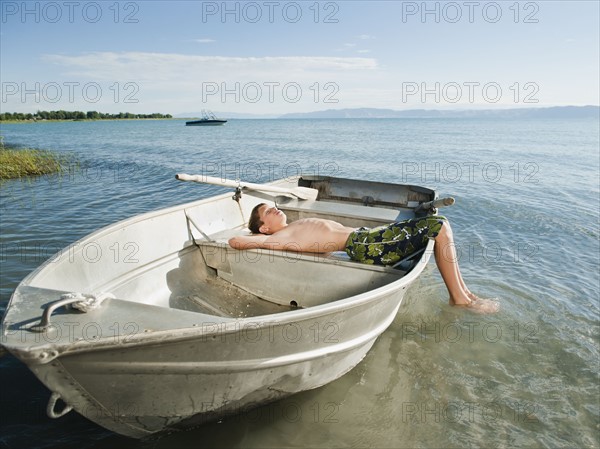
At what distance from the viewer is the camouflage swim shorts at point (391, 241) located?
4.10 meters

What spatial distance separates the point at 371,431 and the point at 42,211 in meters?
9.52

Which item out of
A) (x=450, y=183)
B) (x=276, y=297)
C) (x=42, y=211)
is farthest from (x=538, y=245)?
(x=42, y=211)

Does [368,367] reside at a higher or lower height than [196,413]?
lower

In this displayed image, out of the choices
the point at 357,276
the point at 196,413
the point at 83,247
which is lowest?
the point at 196,413

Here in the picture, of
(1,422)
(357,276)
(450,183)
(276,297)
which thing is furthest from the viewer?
(450,183)

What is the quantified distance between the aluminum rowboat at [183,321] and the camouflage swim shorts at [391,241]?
0.15 metres

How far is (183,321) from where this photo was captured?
2.30 m

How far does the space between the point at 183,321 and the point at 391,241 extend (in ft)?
8.08

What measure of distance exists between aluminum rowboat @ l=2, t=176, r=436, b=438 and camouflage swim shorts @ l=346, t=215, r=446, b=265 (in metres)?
0.15

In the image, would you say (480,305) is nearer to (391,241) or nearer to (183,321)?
(391,241)

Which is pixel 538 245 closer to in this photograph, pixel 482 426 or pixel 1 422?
pixel 482 426

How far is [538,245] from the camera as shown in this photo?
836 cm

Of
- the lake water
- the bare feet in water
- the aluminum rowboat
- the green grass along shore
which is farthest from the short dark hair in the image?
the green grass along shore

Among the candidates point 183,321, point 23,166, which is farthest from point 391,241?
point 23,166
